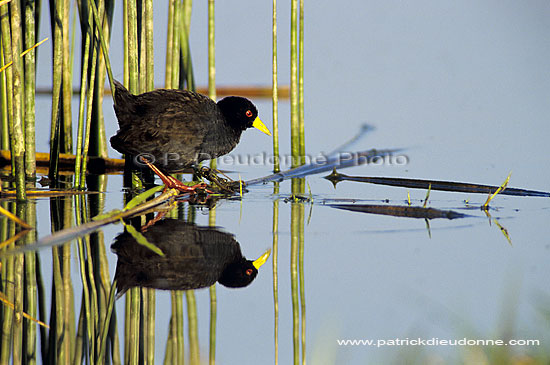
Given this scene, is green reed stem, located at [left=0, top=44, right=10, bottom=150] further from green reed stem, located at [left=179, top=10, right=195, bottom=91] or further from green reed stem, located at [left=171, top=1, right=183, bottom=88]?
green reed stem, located at [left=179, top=10, right=195, bottom=91]

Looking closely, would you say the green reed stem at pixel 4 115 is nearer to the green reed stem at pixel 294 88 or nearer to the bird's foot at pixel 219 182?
the bird's foot at pixel 219 182

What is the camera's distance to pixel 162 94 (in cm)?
466

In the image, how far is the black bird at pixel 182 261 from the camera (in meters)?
2.60

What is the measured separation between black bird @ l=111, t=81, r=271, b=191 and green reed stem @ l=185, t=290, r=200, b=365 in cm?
214

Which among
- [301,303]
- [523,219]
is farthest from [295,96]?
[301,303]

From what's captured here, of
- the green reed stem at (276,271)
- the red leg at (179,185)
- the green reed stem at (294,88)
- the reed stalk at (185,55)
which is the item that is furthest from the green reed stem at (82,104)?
the green reed stem at (294,88)

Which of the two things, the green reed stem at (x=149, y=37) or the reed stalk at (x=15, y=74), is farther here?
the green reed stem at (x=149, y=37)

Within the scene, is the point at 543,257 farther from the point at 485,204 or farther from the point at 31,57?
the point at 31,57

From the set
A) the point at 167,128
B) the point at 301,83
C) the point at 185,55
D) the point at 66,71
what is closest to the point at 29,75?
the point at 66,71

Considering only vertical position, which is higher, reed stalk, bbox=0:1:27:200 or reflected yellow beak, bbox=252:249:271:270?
reed stalk, bbox=0:1:27:200

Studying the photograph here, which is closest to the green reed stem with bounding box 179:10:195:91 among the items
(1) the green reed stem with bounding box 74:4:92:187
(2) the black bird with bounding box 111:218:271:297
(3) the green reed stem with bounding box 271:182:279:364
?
(1) the green reed stem with bounding box 74:4:92:187

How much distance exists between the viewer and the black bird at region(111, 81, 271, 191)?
15.0 ft

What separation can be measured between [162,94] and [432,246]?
231cm

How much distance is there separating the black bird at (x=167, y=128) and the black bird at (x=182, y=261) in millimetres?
1270
